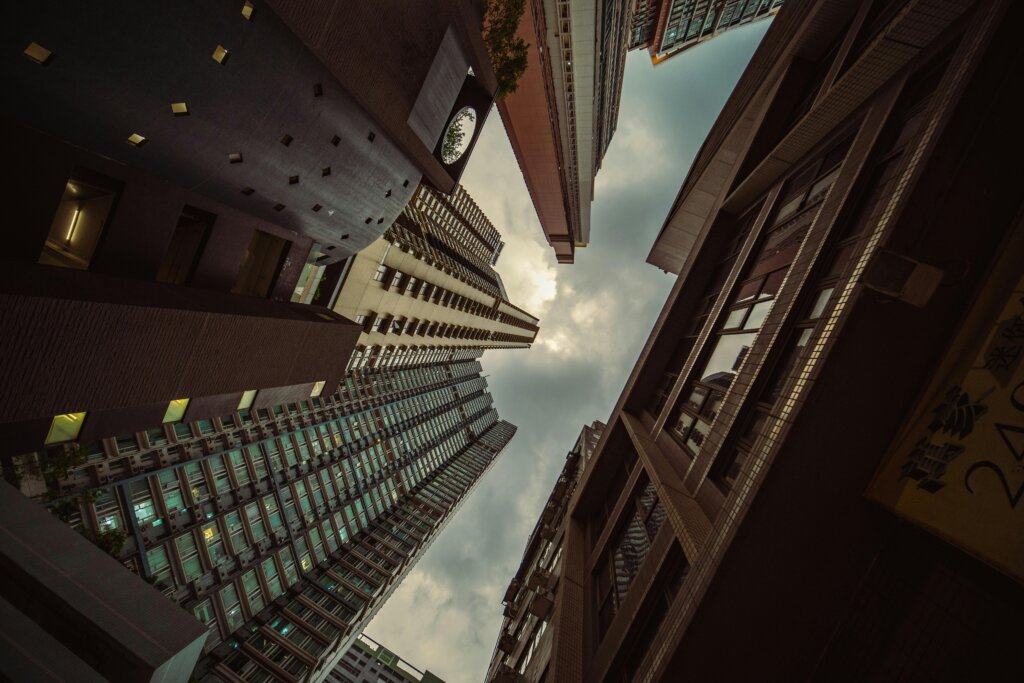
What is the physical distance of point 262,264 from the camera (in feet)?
50.5

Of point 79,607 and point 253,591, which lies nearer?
point 79,607

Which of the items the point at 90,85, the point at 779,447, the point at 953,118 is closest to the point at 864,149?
the point at 953,118

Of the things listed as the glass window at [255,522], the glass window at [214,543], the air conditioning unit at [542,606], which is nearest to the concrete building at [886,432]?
the air conditioning unit at [542,606]

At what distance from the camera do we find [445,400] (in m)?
108

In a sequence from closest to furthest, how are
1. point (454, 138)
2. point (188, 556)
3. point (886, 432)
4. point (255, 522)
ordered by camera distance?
point (886, 432)
point (454, 138)
point (188, 556)
point (255, 522)

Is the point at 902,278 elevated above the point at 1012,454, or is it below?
above

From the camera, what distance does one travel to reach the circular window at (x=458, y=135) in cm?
1830

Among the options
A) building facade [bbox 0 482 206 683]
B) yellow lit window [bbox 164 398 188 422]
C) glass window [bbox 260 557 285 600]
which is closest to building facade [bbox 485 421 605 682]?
building facade [bbox 0 482 206 683]

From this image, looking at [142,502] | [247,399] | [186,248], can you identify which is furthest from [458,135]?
[142,502]

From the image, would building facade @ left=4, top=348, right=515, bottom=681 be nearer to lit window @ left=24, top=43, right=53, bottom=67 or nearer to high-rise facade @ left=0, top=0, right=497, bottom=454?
high-rise facade @ left=0, top=0, right=497, bottom=454

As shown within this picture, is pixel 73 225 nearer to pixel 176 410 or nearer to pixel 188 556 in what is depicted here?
pixel 176 410

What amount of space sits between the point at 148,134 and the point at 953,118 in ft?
49.8

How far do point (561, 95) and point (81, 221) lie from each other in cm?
6167

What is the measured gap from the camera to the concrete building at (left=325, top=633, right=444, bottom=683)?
82625 millimetres
